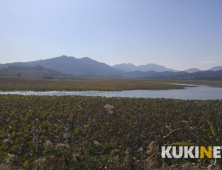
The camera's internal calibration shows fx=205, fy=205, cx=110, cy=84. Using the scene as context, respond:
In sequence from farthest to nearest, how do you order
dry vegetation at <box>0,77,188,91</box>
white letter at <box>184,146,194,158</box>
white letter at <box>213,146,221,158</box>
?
dry vegetation at <box>0,77,188,91</box> < white letter at <box>184,146,194,158</box> < white letter at <box>213,146,221,158</box>

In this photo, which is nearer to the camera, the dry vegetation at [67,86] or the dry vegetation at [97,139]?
the dry vegetation at [97,139]

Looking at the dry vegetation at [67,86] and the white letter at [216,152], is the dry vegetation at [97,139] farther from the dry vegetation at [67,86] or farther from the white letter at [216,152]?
the dry vegetation at [67,86]

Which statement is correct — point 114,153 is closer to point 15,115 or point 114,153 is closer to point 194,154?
point 194,154

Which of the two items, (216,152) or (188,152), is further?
(188,152)

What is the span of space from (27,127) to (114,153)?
189 inches

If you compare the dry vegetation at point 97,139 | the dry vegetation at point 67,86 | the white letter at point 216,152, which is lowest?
the dry vegetation at point 97,139

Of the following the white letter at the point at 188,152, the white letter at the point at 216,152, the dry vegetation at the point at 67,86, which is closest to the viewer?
the white letter at the point at 216,152

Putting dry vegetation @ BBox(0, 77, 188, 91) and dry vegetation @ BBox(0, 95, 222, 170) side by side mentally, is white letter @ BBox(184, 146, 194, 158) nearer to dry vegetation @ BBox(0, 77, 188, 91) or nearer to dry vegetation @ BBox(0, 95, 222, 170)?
dry vegetation @ BBox(0, 95, 222, 170)

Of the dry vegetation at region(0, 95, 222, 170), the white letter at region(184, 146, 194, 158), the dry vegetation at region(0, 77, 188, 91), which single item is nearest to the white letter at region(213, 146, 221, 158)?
the dry vegetation at region(0, 95, 222, 170)

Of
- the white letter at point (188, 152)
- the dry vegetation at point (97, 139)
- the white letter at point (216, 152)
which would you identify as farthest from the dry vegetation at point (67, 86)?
the white letter at point (216, 152)

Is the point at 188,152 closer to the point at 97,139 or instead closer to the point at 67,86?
the point at 97,139

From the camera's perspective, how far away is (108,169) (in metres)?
4.23

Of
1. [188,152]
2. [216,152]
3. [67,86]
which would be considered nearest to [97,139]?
[188,152]

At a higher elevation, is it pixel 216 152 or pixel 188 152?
pixel 216 152
